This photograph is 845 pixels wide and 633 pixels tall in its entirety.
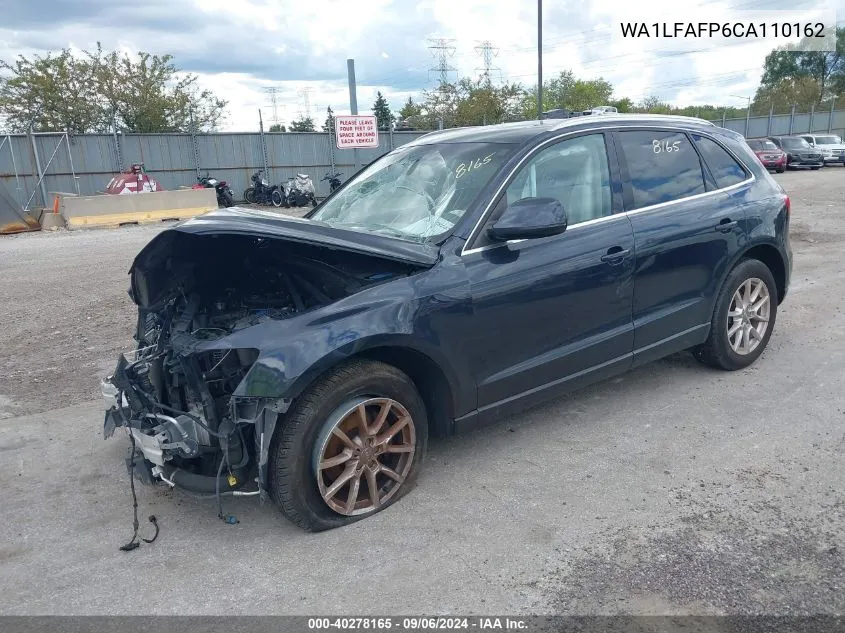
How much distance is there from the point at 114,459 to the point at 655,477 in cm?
311

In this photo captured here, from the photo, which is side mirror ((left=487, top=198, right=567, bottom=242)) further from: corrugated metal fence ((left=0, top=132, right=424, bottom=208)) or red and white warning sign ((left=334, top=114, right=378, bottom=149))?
red and white warning sign ((left=334, top=114, right=378, bottom=149))

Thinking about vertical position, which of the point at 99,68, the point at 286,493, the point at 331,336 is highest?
the point at 99,68

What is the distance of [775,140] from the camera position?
1172 inches

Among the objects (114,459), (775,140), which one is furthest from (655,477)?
(775,140)

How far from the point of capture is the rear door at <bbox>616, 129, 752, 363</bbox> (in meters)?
4.20

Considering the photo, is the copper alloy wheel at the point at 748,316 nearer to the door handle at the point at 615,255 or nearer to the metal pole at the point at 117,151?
the door handle at the point at 615,255

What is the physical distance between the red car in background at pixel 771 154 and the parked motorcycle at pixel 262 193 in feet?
62.7

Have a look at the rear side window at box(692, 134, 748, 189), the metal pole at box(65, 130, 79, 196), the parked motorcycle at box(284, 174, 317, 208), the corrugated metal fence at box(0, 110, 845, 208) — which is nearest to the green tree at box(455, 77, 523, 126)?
the corrugated metal fence at box(0, 110, 845, 208)

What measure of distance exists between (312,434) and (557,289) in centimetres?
156

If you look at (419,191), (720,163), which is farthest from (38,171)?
(720,163)

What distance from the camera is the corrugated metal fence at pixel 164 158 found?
18.8 metres

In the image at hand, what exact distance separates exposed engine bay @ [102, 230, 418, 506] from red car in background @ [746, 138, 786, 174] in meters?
28.6

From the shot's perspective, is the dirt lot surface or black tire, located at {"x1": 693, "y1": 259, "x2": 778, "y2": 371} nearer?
the dirt lot surface

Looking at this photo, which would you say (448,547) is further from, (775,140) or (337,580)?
(775,140)
